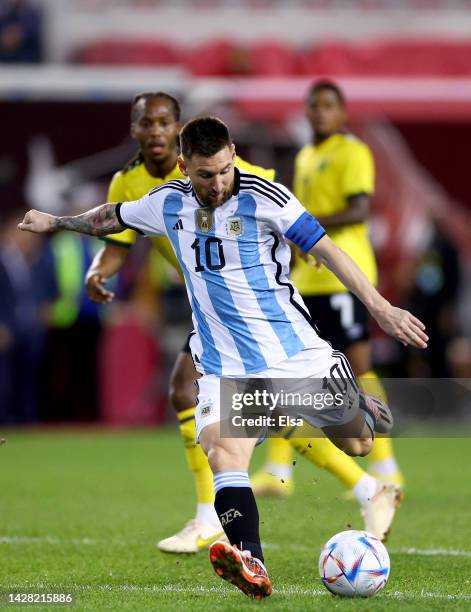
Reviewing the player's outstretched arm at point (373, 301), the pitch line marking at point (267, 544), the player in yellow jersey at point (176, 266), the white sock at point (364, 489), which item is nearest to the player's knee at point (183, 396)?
the player in yellow jersey at point (176, 266)

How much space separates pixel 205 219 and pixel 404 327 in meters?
0.95

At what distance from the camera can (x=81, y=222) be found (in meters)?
5.86

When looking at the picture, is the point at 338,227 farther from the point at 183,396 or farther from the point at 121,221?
the point at 121,221

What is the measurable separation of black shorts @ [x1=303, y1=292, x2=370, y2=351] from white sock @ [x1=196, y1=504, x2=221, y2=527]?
182cm

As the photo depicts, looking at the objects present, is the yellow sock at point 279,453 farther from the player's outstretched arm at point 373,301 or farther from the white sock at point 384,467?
the player's outstretched arm at point 373,301

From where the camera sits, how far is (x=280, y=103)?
14.3m

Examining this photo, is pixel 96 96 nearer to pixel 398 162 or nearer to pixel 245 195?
pixel 398 162

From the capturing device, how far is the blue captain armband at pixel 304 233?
534 cm

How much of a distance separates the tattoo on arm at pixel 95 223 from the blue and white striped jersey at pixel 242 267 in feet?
0.94

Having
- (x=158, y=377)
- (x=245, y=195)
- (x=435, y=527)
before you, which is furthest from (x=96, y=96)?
(x=245, y=195)

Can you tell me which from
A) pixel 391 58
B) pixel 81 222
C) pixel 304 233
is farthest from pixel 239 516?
pixel 391 58

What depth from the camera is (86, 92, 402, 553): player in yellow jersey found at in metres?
6.65

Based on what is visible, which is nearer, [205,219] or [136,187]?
[205,219]

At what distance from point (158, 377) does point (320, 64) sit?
5043 mm
